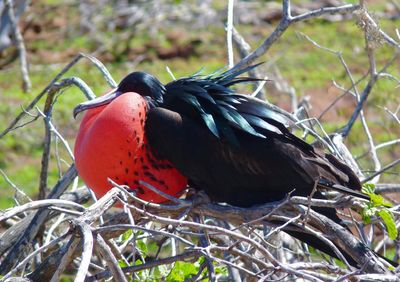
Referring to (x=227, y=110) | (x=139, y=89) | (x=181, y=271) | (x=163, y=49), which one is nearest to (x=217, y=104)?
(x=227, y=110)

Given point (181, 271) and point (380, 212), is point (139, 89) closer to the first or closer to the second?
point (181, 271)

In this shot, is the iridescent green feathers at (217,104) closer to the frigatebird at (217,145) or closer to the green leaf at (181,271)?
the frigatebird at (217,145)

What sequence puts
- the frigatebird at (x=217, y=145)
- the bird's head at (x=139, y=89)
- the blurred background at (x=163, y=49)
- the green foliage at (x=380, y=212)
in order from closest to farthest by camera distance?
the green foliage at (x=380, y=212) < the frigatebird at (x=217, y=145) < the bird's head at (x=139, y=89) < the blurred background at (x=163, y=49)

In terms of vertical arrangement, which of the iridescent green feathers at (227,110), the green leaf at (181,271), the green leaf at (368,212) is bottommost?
the green leaf at (181,271)

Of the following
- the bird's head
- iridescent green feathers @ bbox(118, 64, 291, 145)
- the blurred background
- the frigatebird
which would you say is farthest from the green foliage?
the blurred background

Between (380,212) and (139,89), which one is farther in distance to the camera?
(139,89)

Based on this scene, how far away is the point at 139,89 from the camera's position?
2971 mm

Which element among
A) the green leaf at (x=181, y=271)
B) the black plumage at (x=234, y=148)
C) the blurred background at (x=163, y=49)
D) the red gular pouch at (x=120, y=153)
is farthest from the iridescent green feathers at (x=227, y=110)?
the blurred background at (x=163, y=49)

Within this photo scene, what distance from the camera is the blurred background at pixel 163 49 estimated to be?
235 inches

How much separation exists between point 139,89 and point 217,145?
0.88 ft

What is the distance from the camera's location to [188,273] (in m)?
2.91

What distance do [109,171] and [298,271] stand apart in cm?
68

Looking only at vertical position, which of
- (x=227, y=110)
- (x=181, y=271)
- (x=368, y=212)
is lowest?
(x=181, y=271)

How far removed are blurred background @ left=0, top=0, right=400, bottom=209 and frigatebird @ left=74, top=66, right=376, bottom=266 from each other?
8.96 feet
